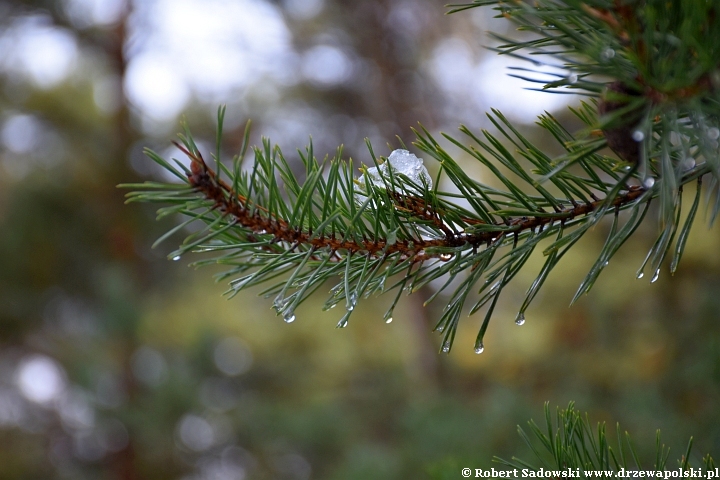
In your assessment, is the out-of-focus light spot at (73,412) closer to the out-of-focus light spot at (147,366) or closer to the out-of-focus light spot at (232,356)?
the out-of-focus light spot at (147,366)

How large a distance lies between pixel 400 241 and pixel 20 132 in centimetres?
268

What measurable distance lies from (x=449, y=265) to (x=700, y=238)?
1.31 m

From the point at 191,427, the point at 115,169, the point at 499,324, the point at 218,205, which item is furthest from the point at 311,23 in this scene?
the point at 218,205

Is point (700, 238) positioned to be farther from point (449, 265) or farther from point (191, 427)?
point (191, 427)

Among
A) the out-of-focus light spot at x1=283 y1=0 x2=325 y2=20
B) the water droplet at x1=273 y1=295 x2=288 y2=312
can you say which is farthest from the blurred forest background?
the water droplet at x1=273 y1=295 x2=288 y2=312

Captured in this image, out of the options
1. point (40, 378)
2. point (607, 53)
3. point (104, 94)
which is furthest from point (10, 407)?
point (607, 53)

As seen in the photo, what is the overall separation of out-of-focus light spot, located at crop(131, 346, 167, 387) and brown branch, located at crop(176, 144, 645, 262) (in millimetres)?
1675

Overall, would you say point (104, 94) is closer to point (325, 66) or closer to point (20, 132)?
point (20, 132)

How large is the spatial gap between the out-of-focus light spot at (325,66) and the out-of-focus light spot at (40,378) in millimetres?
1764

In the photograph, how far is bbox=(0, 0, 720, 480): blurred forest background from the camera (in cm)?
160

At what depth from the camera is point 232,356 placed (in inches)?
95.6

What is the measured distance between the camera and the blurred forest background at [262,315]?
5.26 ft

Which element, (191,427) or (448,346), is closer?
(448,346)

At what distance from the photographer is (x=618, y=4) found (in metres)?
0.23
